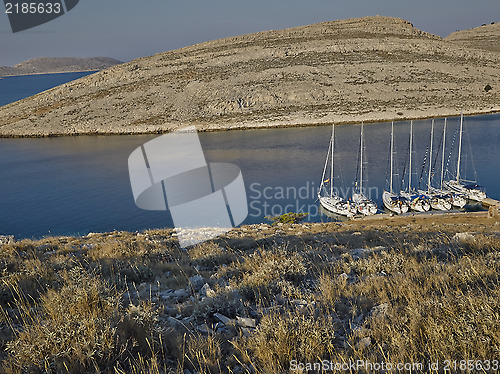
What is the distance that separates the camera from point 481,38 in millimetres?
147625

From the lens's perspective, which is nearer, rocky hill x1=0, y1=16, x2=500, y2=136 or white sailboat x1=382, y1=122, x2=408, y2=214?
white sailboat x1=382, y1=122, x2=408, y2=214

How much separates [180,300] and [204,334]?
1277 mm

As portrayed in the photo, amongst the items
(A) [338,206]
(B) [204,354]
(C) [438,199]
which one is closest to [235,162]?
(A) [338,206]

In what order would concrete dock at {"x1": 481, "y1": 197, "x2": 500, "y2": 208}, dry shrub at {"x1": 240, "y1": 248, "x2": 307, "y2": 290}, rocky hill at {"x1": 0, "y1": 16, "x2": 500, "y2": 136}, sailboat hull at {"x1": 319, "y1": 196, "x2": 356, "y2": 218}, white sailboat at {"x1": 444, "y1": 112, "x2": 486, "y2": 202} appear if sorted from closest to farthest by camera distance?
dry shrub at {"x1": 240, "y1": 248, "x2": 307, "y2": 290} < concrete dock at {"x1": 481, "y1": 197, "x2": 500, "y2": 208} < sailboat hull at {"x1": 319, "y1": 196, "x2": 356, "y2": 218} < white sailboat at {"x1": 444, "y1": 112, "x2": 486, "y2": 202} < rocky hill at {"x1": 0, "y1": 16, "x2": 500, "y2": 136}

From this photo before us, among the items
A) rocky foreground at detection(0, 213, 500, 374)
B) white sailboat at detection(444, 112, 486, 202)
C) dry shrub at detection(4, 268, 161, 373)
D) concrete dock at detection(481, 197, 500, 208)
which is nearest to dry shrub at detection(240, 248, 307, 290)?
rocky foreground at detection(0, 213, 500, 374)

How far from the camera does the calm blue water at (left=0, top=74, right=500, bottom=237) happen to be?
29.0 metres

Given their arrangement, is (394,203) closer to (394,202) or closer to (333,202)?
(394,202)

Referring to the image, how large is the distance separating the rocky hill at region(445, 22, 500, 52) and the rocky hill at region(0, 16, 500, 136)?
47.0 metres

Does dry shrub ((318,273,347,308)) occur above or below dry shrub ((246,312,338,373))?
below

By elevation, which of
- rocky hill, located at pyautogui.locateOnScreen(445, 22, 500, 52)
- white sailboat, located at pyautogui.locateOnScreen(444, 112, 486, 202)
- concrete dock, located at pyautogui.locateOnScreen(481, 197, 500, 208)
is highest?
→ rocky hill, located at pyautogui.locateOnScreen(445, 22, 500, 52)

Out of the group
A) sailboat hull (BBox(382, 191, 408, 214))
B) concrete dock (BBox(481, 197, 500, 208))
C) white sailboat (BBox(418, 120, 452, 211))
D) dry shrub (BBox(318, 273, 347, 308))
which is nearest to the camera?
dry shrub (BBox(318, 273, 347, 308))

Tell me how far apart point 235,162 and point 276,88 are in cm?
3911

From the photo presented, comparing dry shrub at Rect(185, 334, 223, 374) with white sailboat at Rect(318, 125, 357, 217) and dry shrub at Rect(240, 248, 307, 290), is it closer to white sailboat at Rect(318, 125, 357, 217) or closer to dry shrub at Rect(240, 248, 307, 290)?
dry shrub at Rect(240, 248, 307, 290)

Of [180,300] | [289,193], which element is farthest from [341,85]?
[180,300]
